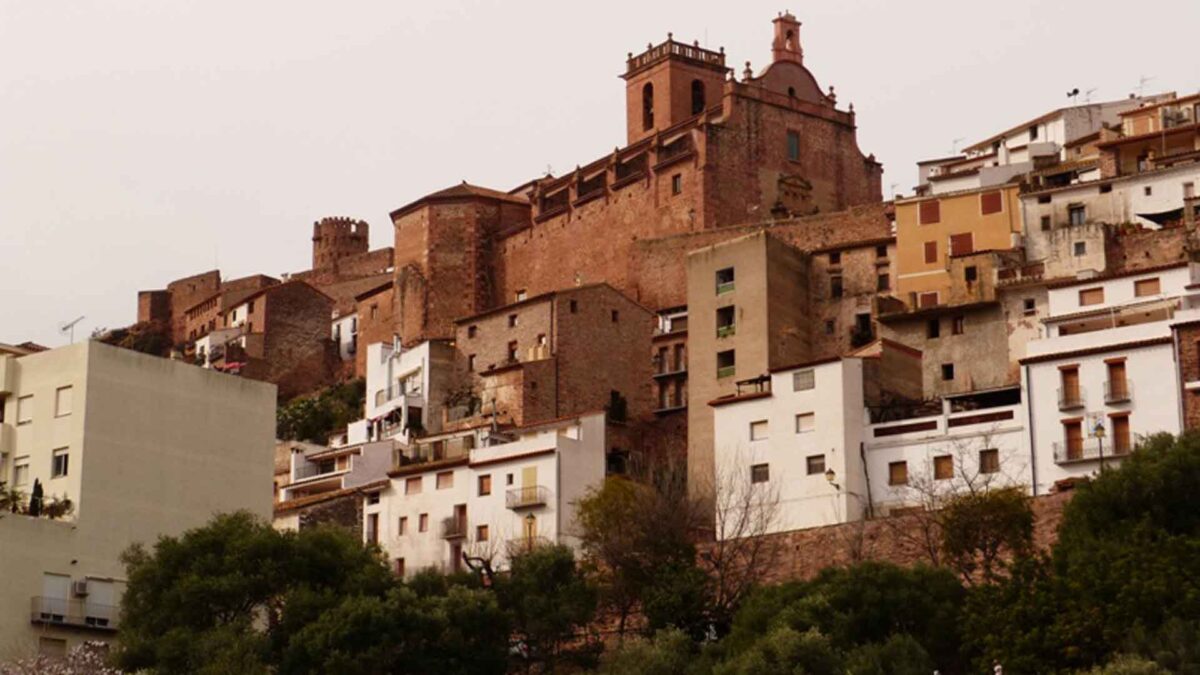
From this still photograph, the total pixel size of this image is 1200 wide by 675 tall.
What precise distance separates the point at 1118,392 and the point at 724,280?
58.7 feet

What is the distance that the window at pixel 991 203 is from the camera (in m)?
75.1

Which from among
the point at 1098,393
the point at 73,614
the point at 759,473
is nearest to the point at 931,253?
the point at 759,473

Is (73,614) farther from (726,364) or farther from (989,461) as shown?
(726,364)

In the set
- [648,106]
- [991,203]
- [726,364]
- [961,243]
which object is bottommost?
[726,364]

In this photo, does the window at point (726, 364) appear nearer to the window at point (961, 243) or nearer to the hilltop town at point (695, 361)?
the hilltop town at point (695, 361)

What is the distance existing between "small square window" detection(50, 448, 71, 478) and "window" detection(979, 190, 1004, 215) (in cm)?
3197

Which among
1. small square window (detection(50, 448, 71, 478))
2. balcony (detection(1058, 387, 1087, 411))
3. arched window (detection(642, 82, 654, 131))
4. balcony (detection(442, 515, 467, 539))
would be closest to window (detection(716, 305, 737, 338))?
balcony (detection(442, 515, 467, 539))

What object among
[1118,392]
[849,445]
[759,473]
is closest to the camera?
[1118,392]

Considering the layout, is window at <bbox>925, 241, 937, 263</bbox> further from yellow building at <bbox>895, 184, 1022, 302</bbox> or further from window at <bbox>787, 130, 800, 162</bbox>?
window at <bbox>787, 130, 800, 162</bbox>

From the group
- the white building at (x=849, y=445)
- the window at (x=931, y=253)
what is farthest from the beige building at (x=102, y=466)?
the window at (x=931, y=253)

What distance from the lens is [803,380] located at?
209 feet

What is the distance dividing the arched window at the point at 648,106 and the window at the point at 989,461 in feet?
132

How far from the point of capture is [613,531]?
58250mm

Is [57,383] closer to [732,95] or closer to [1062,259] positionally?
[1062,259]
